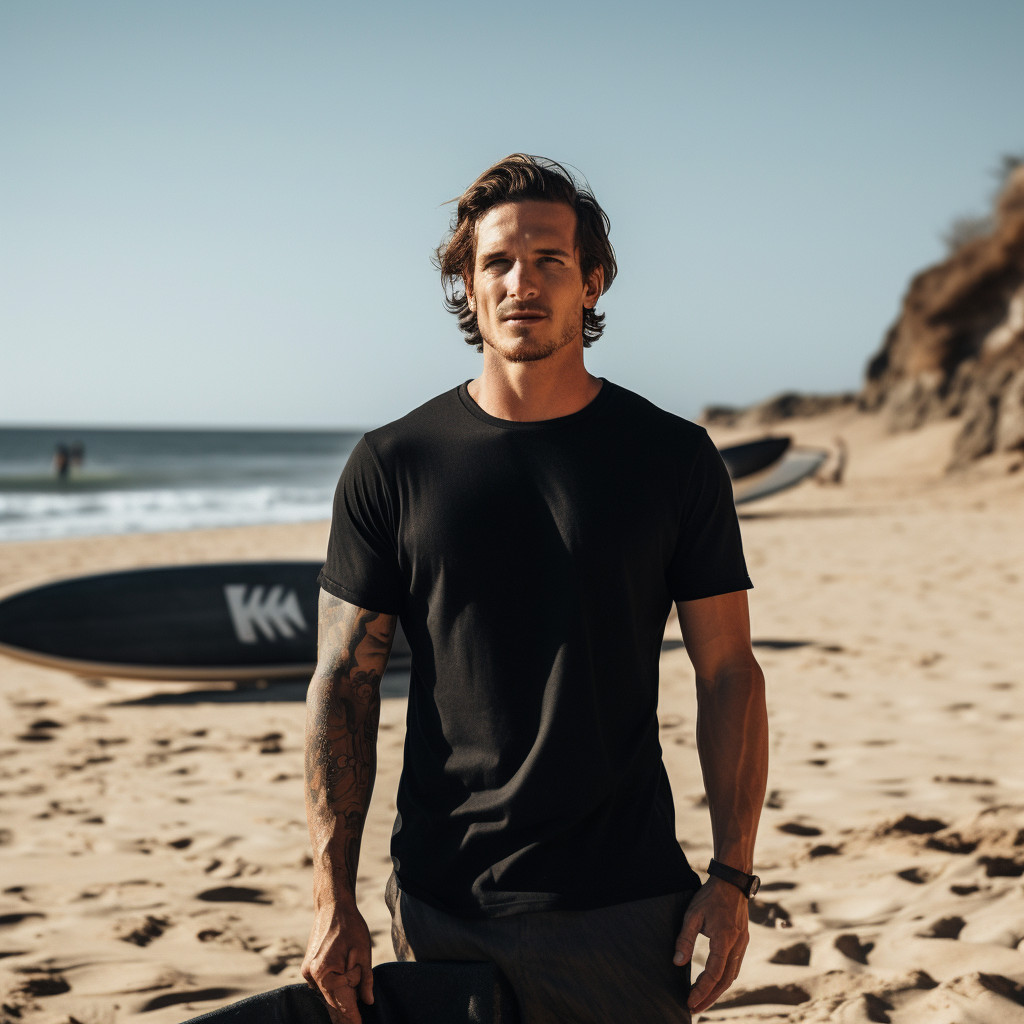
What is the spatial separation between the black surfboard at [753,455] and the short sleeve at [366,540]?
15843 mm

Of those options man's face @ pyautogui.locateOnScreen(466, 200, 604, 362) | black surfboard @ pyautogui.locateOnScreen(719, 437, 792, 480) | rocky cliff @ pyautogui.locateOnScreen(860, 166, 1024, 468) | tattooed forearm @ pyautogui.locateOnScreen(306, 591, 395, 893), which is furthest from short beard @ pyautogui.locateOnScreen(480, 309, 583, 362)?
rocky cliff @ pyautogui.locateOnScreen(860, 166, 1024, 468)

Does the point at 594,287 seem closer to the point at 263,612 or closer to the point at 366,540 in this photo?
the point at 366,540

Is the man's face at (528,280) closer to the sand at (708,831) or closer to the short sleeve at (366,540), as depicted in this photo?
the short sleeve at (366,540)

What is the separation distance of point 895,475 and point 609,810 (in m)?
25.7

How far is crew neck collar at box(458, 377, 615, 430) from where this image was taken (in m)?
1.62

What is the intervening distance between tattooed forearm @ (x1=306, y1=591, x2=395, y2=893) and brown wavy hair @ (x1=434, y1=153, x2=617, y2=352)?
0.60 meters

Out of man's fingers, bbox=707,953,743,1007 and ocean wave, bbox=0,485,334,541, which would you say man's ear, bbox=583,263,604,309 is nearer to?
man's fingers, bbox=707,953,743,1007

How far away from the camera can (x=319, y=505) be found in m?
29.5

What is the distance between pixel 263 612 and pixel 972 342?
91.9 feet

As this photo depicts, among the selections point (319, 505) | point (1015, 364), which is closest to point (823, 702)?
point (1015, 364)

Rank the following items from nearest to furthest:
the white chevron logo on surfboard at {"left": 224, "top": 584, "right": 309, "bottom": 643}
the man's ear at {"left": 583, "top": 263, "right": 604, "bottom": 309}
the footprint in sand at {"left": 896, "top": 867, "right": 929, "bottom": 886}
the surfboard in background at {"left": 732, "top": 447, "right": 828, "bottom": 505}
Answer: the man's ear at {"left": 583, "top": 263, "right": 604, "bottom": 309}
the footprint in sand at {"left": 896, "top": 867, "right": 929, "bottom": 886}
the white chevron logo on surfboard at {"left": 224, "top": 584, "right": 309, "bottom": 643}
the surfboard in background at {"left": 732, "top": 447, "right": 828, "bottom": 505}

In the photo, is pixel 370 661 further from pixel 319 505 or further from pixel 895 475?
pixel 319 505

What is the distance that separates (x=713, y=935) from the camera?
1.56m

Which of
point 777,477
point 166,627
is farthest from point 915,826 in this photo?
point 777,477
